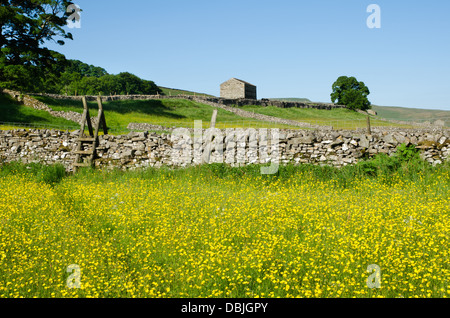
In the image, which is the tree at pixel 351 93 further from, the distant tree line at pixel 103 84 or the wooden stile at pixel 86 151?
the wooden stile at pixel 86 151

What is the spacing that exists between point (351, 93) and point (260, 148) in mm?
71408

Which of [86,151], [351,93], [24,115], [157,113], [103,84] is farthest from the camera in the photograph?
[103,84]

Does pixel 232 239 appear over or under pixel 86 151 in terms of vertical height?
under

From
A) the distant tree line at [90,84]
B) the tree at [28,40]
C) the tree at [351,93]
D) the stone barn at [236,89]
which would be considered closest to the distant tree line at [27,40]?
the tree at [28,40]

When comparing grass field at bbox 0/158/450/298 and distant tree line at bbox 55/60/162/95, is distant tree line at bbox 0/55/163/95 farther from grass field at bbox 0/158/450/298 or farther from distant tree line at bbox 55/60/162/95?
grass field at bbox 0/158/450/298

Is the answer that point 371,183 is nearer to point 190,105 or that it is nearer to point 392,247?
point 392,247

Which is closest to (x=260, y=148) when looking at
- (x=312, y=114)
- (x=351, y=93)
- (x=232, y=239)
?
(x=232, y=239)

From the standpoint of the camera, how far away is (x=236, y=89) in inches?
2778

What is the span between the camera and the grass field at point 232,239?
15.2 feet

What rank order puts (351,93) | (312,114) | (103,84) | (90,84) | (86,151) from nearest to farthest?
(86,151), (312,114), (351,93), (90,84), (103,84)

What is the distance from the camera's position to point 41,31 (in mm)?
33094

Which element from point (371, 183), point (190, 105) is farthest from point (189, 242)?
point (190, 105)

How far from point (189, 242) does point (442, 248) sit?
4.22 metres

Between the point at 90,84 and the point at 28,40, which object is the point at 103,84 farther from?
the point at 28,40
